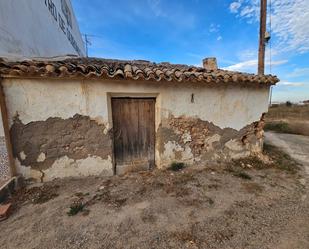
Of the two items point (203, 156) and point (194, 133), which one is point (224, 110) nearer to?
point (194, 133)

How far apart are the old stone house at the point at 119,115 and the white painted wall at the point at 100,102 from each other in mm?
19

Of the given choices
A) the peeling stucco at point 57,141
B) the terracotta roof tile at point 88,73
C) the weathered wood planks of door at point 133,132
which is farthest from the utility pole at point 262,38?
the peeling stucco at point 57,141

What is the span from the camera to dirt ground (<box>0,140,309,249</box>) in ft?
7.70

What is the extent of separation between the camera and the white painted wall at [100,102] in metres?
3.48

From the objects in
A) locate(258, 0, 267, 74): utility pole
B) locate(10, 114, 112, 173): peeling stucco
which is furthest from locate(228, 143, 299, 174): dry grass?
locate(258, 0, 267, 74): utility pole

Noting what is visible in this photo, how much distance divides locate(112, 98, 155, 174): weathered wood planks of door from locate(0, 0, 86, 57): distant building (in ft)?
8.85

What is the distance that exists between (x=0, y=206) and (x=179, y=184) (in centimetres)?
343

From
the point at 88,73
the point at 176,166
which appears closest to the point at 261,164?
the point at 176,166

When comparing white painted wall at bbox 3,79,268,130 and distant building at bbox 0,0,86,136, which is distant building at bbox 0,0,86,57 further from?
white painted wall at bbox 3,79,268,130

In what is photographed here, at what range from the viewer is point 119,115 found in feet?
13.9

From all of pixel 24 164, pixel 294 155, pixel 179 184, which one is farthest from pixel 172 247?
pixel 294 155

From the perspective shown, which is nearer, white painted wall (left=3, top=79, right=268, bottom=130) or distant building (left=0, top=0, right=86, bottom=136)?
white painted wall (left=3, top=79, right=268, bottom=130)

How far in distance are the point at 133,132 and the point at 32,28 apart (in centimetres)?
446

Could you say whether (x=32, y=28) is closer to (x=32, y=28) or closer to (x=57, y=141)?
(x=32, y=28)
